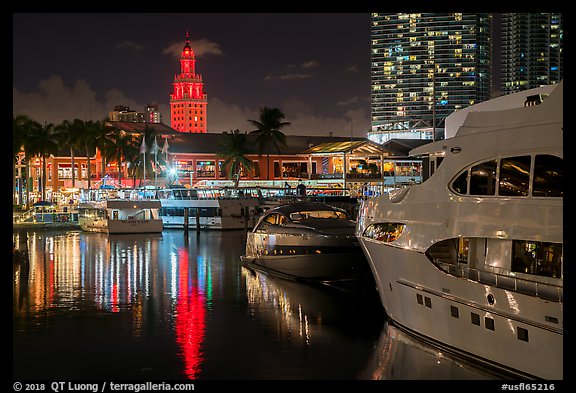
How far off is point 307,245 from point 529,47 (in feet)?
409

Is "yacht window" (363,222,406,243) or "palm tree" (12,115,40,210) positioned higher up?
"palm tree" (12,115,40,210)

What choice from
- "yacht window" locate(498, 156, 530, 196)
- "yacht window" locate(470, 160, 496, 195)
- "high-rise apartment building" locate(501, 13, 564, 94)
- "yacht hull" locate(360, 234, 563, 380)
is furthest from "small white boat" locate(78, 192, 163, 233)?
"high-rise apartment building" locate(501, 13, 564, 94)

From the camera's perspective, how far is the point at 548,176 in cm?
1512

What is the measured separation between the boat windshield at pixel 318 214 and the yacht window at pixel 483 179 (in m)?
16.5

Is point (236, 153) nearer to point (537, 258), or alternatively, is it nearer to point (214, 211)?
point (214, 211)

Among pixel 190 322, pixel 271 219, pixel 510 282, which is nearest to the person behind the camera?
pixel 510 282

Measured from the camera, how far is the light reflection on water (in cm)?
1775

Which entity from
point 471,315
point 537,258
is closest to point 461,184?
point 537,258

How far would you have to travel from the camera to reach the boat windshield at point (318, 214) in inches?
1321

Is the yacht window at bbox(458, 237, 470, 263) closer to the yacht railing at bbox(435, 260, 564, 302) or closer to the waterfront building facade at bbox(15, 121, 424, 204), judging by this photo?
the yacht railing at bbox(435, 260, 564, 302)

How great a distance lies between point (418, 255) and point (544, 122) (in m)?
4.85

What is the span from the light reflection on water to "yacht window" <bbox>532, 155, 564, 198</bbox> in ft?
13.3

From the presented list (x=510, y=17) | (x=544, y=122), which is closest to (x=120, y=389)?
(x=544, y=122)
